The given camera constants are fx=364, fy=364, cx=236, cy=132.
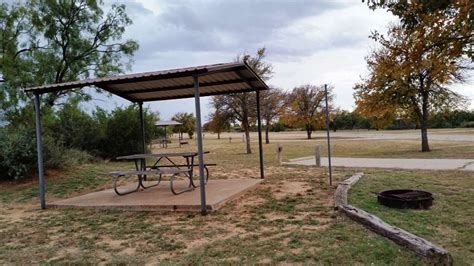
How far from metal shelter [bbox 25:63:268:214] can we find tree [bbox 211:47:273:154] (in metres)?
11.6

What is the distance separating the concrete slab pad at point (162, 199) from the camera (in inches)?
231

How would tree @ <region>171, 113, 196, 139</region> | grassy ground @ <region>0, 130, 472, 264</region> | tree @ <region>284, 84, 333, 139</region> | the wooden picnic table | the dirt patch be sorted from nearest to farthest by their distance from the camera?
grassy ground @ <region>0, 130, 472, 264</region> → the wooden picnic table → the dirt patch → tree @ <region>284, 84, 333, 139</region> → tree @ <region>171, 113, 196, 139</region>

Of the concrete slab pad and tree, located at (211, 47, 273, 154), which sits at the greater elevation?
tree, located at (211, 47, 273, 154)

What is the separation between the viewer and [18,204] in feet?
24.0

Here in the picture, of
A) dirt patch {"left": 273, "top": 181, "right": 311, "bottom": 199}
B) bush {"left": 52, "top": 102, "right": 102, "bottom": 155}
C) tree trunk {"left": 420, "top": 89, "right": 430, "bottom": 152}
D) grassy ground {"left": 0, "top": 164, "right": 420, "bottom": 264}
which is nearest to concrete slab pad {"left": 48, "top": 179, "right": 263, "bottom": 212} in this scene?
grassy ground {"left": 0, "top": 164, "right": 420, "bottom": 264}

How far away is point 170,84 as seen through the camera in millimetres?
7738

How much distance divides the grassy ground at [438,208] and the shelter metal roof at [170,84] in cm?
304

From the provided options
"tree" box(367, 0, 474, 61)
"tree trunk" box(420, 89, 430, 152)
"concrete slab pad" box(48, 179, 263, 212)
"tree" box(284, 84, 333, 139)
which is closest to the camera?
"tree" box(367, 0, 474, 61)

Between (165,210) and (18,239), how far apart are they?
2026mm

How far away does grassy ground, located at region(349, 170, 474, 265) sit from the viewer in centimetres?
385

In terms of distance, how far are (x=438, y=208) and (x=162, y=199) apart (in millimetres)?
4379

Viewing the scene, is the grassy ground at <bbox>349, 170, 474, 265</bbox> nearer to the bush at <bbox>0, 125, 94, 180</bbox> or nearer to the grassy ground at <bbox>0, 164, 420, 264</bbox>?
the grassy ground at <bbox>0, 164, 420, 264</bbox>

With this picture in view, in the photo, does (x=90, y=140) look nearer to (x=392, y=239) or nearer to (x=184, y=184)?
(x=184, y=184)

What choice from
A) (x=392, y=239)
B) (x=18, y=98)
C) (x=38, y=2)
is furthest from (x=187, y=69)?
(x=38, y=2)
